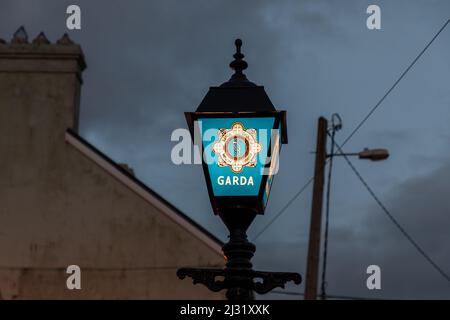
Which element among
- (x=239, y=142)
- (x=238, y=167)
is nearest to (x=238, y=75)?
(x=239, y=142)

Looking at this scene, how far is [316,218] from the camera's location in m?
15.4

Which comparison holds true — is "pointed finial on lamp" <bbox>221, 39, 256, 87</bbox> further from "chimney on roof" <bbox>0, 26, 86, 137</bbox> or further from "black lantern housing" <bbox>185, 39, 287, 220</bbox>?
"chimney on roof" <bbox>0, 26, 86, 137</bbox>

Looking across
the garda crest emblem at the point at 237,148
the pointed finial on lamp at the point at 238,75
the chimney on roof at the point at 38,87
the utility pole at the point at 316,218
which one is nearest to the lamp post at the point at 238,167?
the garda crest emblem at the point at 237,148

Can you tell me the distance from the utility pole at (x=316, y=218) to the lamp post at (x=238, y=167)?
30.4 feet

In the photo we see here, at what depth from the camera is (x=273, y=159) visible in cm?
560

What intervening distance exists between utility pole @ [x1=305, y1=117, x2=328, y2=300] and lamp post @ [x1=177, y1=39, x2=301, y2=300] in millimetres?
9281

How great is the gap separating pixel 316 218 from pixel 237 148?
10063 mm

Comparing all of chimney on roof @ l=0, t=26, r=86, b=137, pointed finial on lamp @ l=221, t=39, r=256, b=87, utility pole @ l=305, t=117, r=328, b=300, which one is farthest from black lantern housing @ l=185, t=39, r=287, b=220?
chimney on roof @ l=0, t=26, r=86, b=137

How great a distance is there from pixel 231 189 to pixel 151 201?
430 inches

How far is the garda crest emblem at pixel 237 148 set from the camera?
5523mm

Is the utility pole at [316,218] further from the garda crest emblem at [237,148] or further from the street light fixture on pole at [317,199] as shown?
the garda crest emblem at [237,148]
